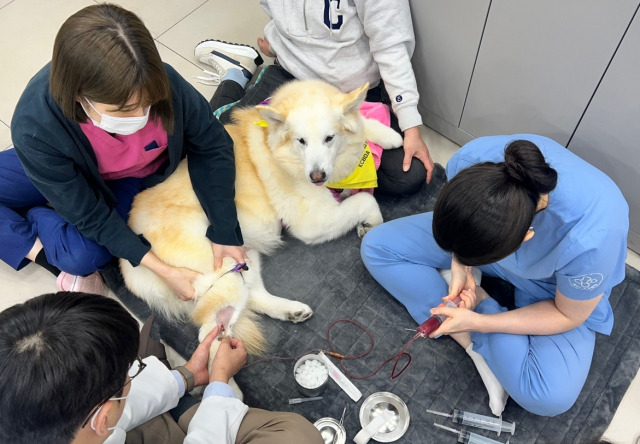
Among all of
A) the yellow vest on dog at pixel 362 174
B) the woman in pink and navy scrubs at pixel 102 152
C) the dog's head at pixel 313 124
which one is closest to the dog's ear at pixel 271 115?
the dog's head at pixel 313 124

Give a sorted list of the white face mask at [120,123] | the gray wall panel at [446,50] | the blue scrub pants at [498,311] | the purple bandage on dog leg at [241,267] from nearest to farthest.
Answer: the white face mask at [120,123] < the blue scrub pants at [498,311] < the purple bandage on dog leg at [241,267] < the gray wall panel at [446,50]

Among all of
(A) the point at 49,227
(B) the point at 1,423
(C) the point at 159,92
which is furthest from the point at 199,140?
(B) the point at 1,423

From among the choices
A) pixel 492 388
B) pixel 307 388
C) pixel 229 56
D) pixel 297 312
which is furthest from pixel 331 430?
pixel 229 56

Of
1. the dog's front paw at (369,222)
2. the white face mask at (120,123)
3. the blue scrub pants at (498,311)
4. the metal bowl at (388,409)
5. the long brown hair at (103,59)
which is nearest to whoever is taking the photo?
the long brown hair at (103,59)

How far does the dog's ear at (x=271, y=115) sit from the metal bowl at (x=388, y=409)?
1113mm

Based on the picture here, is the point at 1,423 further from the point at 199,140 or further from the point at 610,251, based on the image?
the point at 610,251

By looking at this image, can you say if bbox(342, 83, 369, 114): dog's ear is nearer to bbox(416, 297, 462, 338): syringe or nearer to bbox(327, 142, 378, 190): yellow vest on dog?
bbox(327, 142, 378, 190): yellow vest on dog

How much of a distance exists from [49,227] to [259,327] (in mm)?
991

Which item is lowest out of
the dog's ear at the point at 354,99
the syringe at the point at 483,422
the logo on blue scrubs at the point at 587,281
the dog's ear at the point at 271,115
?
the syringe at the point at 483,422

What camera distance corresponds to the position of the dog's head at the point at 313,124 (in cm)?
187

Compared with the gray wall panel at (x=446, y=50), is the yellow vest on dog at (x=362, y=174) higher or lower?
lower

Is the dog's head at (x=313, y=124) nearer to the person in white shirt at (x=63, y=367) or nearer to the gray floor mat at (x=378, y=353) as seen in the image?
the gray floor mat at (x=378, y=353)

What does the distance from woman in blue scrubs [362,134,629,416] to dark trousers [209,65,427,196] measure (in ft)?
0.93

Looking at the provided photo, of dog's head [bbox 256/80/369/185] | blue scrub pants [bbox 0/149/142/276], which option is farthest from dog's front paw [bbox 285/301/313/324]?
blue scrub pants [bbox 0/149/142/276]
